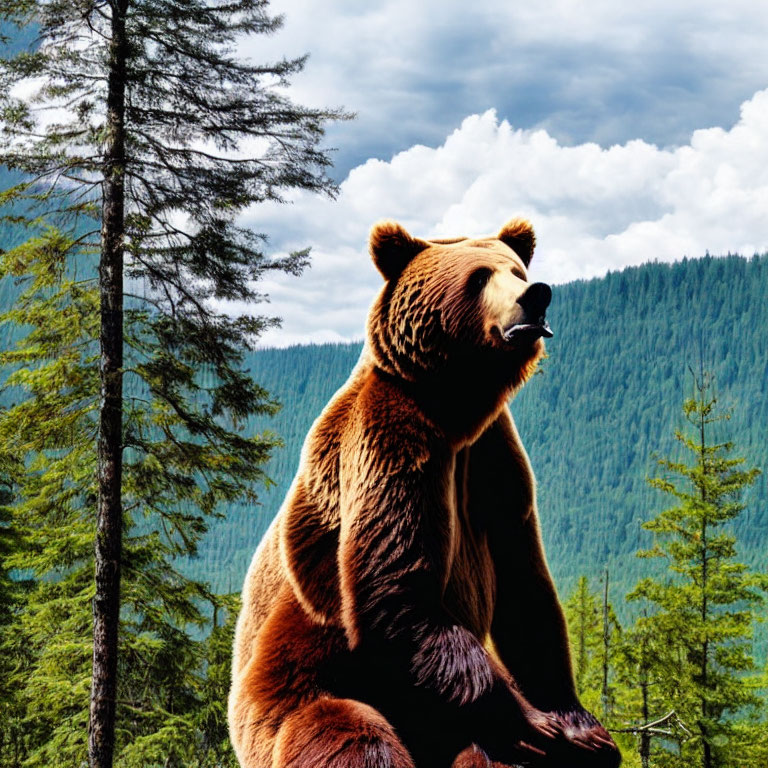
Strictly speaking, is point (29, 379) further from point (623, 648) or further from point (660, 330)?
point (660, 330)

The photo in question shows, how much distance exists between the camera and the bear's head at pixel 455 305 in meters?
1.49

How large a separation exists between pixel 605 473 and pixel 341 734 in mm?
96394

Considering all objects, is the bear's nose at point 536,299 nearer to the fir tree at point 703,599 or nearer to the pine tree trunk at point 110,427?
the pine tree trunk at point 110,427

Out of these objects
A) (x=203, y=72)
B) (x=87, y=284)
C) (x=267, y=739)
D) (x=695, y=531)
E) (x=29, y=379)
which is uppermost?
(x=203, y=72)

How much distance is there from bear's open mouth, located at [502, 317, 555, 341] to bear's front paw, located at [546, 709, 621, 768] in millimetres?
786

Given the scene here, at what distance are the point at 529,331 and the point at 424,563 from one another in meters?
0.52

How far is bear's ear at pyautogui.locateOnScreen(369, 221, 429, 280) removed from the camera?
5.54 ft

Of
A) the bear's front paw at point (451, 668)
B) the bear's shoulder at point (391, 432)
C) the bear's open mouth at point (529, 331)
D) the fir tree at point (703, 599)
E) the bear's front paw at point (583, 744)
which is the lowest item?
the fir tree at point (703, 599)

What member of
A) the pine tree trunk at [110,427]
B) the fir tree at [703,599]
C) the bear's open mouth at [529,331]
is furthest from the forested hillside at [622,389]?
the bear's open mouth at [529,331]

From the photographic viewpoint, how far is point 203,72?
9016 millimetres

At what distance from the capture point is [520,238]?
178 cm

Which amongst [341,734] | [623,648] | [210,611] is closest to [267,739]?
[341,734]

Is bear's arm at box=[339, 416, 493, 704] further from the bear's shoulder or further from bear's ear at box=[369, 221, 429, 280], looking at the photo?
bear's ear at box=[369, 221, 429, 280]

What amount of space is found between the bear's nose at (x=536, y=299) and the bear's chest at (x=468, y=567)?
1.38ft
